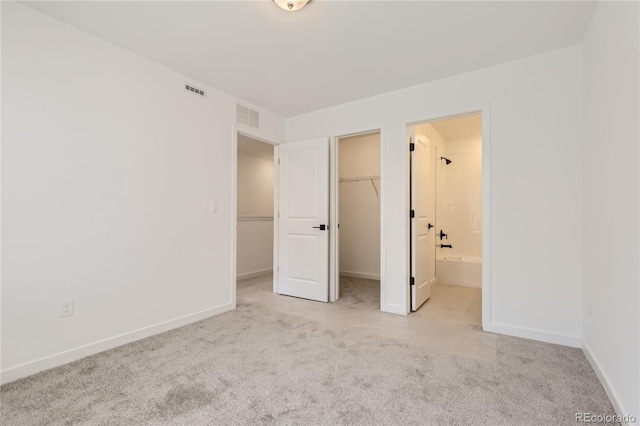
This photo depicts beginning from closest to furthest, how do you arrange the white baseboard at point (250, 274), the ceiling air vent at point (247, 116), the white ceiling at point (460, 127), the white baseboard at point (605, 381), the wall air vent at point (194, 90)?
the white baseboard at point (605, 381) < the wall air vent at point (194, 90) < the ceiling air vent at point (247, 116) < the white ceiling at point (460, 127) < the white baseboard at point (250, 274)

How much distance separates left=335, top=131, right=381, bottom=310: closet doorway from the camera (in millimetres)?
5180

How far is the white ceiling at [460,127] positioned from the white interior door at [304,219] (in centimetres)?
189

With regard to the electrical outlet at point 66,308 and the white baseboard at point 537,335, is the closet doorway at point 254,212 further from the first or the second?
the white baseboard at point 537,335

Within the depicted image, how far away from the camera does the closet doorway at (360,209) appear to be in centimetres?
518

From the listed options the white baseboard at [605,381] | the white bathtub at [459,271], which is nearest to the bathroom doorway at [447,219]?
the white bathtub at [459,271]

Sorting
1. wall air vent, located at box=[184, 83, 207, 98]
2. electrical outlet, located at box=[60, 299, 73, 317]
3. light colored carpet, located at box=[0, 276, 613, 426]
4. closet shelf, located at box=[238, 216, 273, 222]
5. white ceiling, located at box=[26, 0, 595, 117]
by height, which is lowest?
light colored carpet, located at box=[0, 276, 613, 426]

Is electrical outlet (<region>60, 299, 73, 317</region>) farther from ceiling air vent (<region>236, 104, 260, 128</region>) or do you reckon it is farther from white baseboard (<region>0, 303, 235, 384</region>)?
ceiling air vent (<region>236, 104, 260, 128</region>)

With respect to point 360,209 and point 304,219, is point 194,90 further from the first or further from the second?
point 360,209

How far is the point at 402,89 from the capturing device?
321cm

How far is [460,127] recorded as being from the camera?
4691mm

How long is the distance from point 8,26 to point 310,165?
2733 mm

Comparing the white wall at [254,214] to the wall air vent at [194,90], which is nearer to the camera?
the wall air vent at [194,90]

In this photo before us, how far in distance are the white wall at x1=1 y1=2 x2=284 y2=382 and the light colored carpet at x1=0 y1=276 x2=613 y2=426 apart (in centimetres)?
30

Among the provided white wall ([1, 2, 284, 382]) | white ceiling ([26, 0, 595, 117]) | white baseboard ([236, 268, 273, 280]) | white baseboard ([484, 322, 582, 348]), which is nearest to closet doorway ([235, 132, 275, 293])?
white baseboard ([236, 268, 273, 280])
